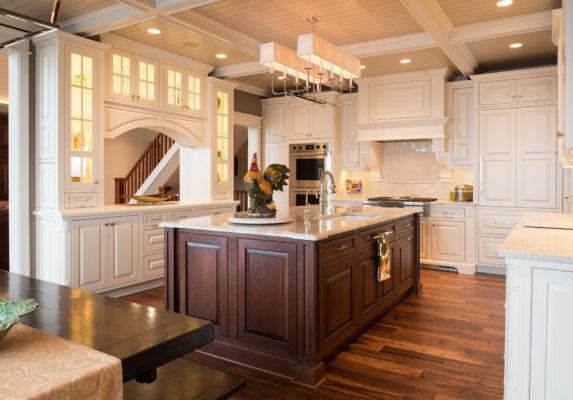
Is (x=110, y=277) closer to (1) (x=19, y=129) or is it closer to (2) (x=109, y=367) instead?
(1) (x=19, y=129)

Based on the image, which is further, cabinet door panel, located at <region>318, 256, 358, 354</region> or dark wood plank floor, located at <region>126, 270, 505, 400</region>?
cabinet door panel, located at <region>318, 256, 358, 354</region>

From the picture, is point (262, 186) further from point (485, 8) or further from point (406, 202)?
point (406, 202)

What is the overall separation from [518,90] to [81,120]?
5.01 metres

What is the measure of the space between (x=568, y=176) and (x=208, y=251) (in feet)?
14.5

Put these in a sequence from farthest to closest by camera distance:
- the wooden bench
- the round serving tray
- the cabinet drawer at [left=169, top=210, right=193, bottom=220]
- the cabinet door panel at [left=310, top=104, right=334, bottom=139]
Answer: the cabinet door panel at [left=310, top=104, right=334, bottom=139]
the cabinet drawer at [left=169, top=210, right=193, bottom=220]
the round serving tray
the wooden bench

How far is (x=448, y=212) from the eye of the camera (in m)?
5.70

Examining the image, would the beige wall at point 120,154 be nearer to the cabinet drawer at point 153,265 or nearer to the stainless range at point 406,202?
the cabinet drawer at point 153,265

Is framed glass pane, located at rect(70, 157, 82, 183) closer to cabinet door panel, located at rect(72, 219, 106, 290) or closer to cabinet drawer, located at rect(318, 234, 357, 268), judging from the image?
cabinet door panel, located at rect(72, 219, 106, 290)

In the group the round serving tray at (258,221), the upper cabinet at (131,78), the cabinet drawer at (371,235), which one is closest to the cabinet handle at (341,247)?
the cabinet drawer at (371,235)

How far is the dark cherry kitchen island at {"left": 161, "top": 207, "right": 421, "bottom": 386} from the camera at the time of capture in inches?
104

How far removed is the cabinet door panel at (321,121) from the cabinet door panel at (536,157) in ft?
8.40

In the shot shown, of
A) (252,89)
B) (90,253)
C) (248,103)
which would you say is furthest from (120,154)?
(90,253)

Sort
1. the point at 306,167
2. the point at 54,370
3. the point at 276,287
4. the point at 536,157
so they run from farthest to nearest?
the point at 306,167 < the point at 536,157 < the point at 276,287 < the point at 54,370

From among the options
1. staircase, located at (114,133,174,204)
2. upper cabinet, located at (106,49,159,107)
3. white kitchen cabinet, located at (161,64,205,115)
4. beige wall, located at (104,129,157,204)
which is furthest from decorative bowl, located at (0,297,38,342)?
beige wall, located at (104,129,157,204)
